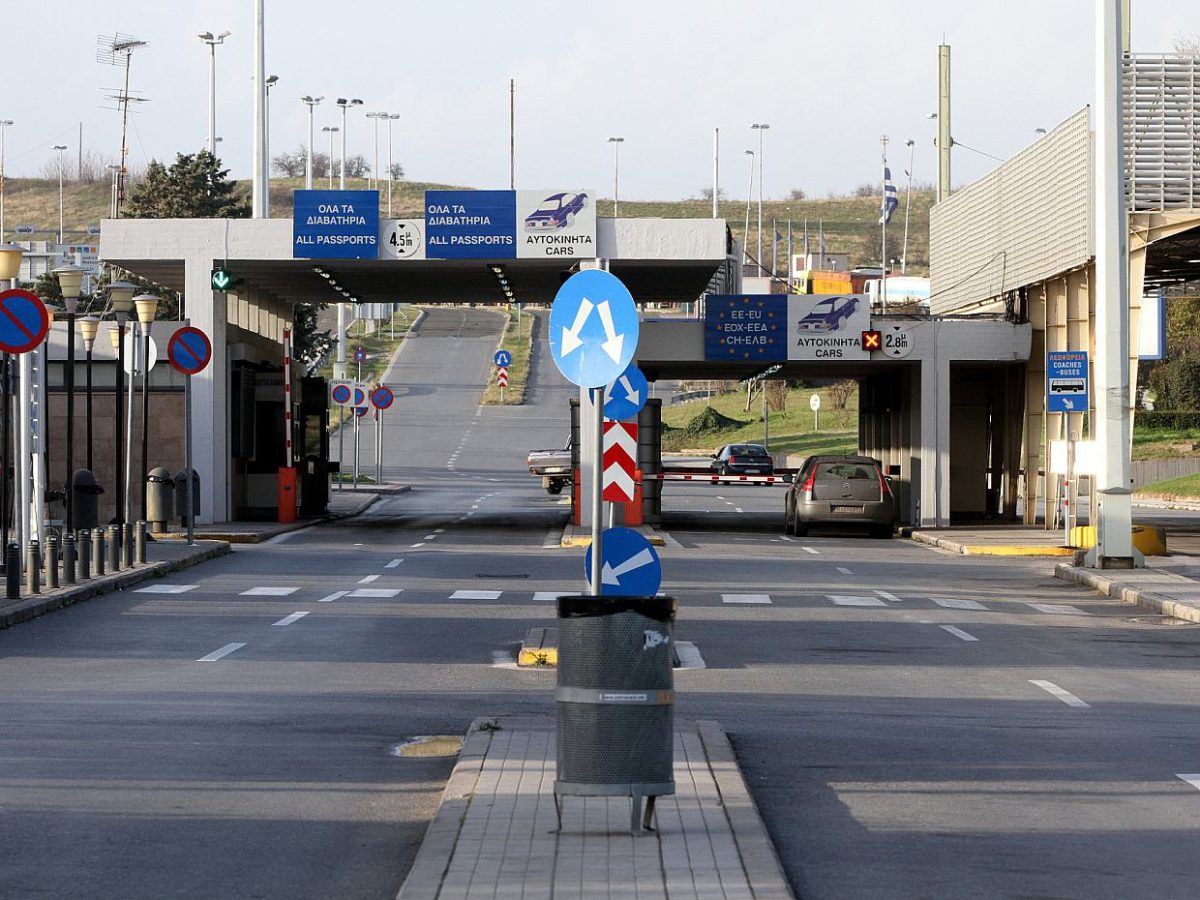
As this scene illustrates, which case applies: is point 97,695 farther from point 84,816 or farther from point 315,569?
point 315,569

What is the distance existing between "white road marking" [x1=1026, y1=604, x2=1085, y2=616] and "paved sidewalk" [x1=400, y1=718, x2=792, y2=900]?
11.5m

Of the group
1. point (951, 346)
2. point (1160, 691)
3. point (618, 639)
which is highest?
point (951, 346)

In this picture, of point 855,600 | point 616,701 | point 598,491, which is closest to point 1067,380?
point 855,600

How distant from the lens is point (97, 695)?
12625 millimetres

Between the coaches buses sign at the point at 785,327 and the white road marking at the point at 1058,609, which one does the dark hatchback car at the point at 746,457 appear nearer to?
the coaches buses sign at the point at 785,327

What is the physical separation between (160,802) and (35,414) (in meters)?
16.1

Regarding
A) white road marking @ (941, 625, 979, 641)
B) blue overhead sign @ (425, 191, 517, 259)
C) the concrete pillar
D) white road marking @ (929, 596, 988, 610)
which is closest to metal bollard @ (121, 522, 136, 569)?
white road marking @ (929, 596, 988, 610)

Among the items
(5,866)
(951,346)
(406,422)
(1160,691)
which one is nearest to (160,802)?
(5,866)

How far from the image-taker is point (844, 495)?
115ft

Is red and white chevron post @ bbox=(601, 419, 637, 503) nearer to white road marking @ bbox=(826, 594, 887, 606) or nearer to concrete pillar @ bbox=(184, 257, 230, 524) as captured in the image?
white road marking @ bbox=(826, 594, 887, 606)

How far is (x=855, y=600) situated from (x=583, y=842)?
13.9 m

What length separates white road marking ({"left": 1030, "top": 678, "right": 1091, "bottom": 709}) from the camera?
12.8m

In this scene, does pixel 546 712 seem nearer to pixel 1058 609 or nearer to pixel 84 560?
pixel 1058 609

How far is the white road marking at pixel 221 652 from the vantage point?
14.9 meters
